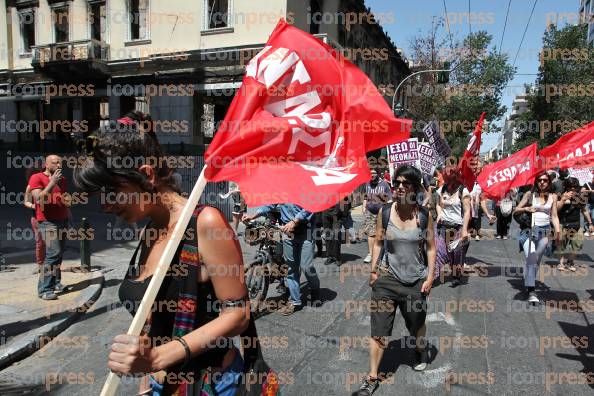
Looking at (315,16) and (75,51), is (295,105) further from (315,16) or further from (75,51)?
(75,51)

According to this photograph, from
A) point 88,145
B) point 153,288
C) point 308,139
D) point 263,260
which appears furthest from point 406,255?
point 88,145

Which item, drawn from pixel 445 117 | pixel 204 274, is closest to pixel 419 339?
pixel 204 274

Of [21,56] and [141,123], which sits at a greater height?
[21,56]

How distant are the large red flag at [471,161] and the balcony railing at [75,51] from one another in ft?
57.7

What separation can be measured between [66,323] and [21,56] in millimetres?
22917

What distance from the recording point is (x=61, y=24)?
2195cm

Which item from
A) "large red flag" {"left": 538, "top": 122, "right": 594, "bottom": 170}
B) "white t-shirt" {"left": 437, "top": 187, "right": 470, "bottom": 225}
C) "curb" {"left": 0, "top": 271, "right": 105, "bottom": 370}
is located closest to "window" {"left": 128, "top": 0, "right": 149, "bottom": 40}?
"curb" {"left": 0, "top": 271, "right": 105, "bottom": 370}

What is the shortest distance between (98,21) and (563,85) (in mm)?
26768

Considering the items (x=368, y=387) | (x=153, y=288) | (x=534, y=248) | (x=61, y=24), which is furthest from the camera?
(x=61, y=24)

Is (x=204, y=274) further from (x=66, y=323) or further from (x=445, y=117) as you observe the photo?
(x=445, y=117)

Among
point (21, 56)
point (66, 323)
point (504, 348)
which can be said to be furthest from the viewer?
point (21, 56)

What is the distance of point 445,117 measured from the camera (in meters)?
30.4

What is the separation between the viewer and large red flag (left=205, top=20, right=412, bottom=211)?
192cm

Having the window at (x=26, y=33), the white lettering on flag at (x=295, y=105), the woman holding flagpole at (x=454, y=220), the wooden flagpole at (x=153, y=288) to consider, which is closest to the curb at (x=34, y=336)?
the wooden flagpole at (x=153, y=288)
